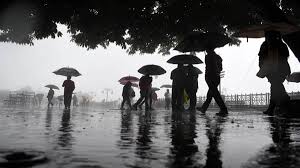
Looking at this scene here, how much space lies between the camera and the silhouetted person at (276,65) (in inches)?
283

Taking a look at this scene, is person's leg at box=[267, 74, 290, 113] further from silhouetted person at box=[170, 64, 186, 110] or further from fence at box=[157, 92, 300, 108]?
fence at box=[157, 92, 300, 108]

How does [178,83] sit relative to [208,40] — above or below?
below

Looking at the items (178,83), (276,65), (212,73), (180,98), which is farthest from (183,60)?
(276,65)

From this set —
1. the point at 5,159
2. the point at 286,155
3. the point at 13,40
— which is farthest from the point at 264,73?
the point at 13,40

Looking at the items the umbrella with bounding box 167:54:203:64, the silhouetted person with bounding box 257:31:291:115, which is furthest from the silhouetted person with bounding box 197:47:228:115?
the umbrella with bounding box 167:54:203:64

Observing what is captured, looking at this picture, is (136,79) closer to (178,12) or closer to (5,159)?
(178,12)

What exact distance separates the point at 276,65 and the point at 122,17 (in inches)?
254

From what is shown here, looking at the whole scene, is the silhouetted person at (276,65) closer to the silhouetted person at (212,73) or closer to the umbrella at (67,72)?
the silhouetted person at (212,73)

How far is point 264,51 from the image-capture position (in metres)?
7.38

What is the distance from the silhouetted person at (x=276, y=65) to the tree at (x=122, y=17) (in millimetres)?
3500

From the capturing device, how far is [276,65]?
7.20 metres

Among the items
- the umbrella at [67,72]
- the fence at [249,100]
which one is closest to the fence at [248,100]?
the fence at [249,100]

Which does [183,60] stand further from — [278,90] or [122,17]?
[278,90]

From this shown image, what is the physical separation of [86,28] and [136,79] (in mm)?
8943
